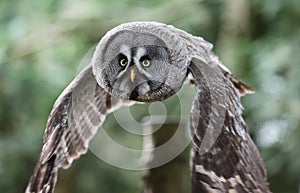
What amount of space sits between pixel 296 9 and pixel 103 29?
0.80m

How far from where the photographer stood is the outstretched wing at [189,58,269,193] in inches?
52.4

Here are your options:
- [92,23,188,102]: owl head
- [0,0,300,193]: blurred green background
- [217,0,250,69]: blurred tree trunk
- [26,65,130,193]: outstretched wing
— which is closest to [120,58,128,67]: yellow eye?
[92,23,188,102]: owl head

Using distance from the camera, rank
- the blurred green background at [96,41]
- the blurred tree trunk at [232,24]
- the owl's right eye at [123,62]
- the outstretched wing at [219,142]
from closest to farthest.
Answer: the outstretched wing at [219,142] < the owl's right eye at [123,62] < the blurred green background at [96,41] < the blurred tree trunk at [232,24]

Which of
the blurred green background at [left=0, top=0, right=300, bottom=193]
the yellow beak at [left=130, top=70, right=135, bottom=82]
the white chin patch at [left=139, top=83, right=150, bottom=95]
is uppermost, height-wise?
the blurred green background at [left=0, top=0, right=300, bottom=193]

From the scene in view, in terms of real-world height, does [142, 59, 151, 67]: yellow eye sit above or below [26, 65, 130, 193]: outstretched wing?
above

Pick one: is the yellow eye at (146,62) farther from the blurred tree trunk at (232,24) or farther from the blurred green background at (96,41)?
the blurred tree trunk at (232,24)

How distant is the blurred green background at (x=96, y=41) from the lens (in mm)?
2727

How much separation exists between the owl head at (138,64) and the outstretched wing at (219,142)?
6cm

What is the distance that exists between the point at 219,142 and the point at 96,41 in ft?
5.00

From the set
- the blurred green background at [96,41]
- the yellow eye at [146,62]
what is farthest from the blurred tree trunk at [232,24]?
the yellow eye at [146,62]

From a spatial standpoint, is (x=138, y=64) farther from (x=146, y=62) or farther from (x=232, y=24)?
(x=232, y=24)

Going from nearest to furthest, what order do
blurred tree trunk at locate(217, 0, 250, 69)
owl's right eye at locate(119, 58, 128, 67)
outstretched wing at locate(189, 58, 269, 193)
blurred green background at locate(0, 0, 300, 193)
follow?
outstretched wing at locate(189, 58, 269, 193)
owl's right eye at locate(119, 58, 128, 67)
blurred green background at locate(0, 0, 300, 193)
blurred tree trunk at locate(217, 0, 250, 69)

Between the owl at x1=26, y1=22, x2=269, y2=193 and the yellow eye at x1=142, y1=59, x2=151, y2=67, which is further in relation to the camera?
the yellow eye at x1=142, y1=59, x2=151, y2=67

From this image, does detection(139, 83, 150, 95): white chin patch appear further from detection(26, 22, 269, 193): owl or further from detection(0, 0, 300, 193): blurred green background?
detection(0, 0, 300, 193): blurred green background
